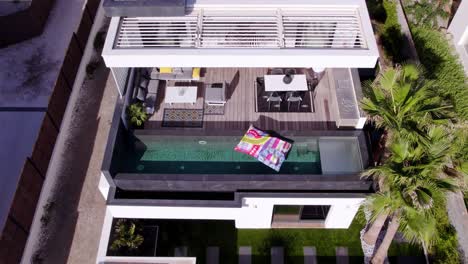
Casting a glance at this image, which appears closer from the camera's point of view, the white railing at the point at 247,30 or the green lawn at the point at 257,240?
the white railing at the point at 247,30

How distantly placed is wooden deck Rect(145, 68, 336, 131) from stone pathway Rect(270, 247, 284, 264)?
18.3ft

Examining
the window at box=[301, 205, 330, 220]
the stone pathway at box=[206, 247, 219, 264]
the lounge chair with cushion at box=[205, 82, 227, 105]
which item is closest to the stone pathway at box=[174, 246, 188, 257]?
the stone pathway at box=[206, 247, 219, 264]

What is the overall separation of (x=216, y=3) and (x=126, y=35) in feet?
13.0

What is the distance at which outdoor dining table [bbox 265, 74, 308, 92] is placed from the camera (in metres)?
17.0

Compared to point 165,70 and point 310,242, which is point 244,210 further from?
point 165,70

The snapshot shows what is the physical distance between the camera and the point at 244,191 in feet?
49.1

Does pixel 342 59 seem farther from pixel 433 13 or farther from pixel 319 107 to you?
pixel 433 13

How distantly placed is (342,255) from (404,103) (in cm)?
796

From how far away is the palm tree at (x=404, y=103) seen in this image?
1269cm

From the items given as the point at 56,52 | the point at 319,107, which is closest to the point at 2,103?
the point at 56,52

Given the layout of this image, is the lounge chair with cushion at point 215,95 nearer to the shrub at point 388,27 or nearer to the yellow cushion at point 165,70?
the yellow cushion at point 165,70

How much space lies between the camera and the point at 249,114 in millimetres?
17094

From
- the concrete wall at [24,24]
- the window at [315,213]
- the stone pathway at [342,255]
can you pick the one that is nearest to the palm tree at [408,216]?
the window at [315,213]

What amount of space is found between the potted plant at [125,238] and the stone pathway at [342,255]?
8758 mm
